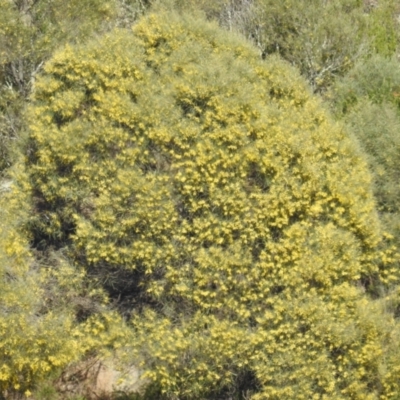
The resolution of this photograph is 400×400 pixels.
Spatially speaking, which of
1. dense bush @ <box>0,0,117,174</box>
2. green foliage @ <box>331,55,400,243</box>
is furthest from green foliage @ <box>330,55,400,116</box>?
dense bush @ <box>0,0,117,174</box>

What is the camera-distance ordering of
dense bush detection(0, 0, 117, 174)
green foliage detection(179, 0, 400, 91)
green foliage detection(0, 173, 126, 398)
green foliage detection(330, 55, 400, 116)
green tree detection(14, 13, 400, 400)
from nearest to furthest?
1. green tree detection(14, 13, 400, 400)
2. green foliage detection(0, 173, 126, 398)
3. green foliage detection(330, 55, 400, 116)
4. dense bush detection(0, 0, 117, 174)
5. green foliage detection(179, 0, 400, 91)

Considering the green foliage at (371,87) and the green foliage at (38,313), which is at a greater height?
the green foliage at (371,87)

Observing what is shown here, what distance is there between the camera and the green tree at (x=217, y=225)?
1638 cm

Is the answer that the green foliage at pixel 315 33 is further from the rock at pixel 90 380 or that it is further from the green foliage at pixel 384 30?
the rock at pixel 90 380

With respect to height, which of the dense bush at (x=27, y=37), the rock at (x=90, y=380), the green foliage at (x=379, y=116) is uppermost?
the green foliage at (x=379, y=116)

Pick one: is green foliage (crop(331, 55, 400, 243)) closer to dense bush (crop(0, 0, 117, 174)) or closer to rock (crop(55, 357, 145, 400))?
rock (crop(55, 357, 145, 400))

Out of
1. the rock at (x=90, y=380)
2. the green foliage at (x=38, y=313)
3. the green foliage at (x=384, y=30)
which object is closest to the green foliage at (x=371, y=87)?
the green foliage at (x=384, y=30)

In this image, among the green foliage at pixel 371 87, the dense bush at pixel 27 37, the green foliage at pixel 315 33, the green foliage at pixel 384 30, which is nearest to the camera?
the green foliage at pixel 371 87

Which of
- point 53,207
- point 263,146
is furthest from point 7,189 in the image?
point 263,146

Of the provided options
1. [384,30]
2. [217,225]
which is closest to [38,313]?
[217,225]

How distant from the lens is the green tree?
16.4 m

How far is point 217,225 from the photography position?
16.6m

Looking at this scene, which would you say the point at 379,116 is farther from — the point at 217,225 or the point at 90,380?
the point at 90,380

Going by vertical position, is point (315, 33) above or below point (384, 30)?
below
